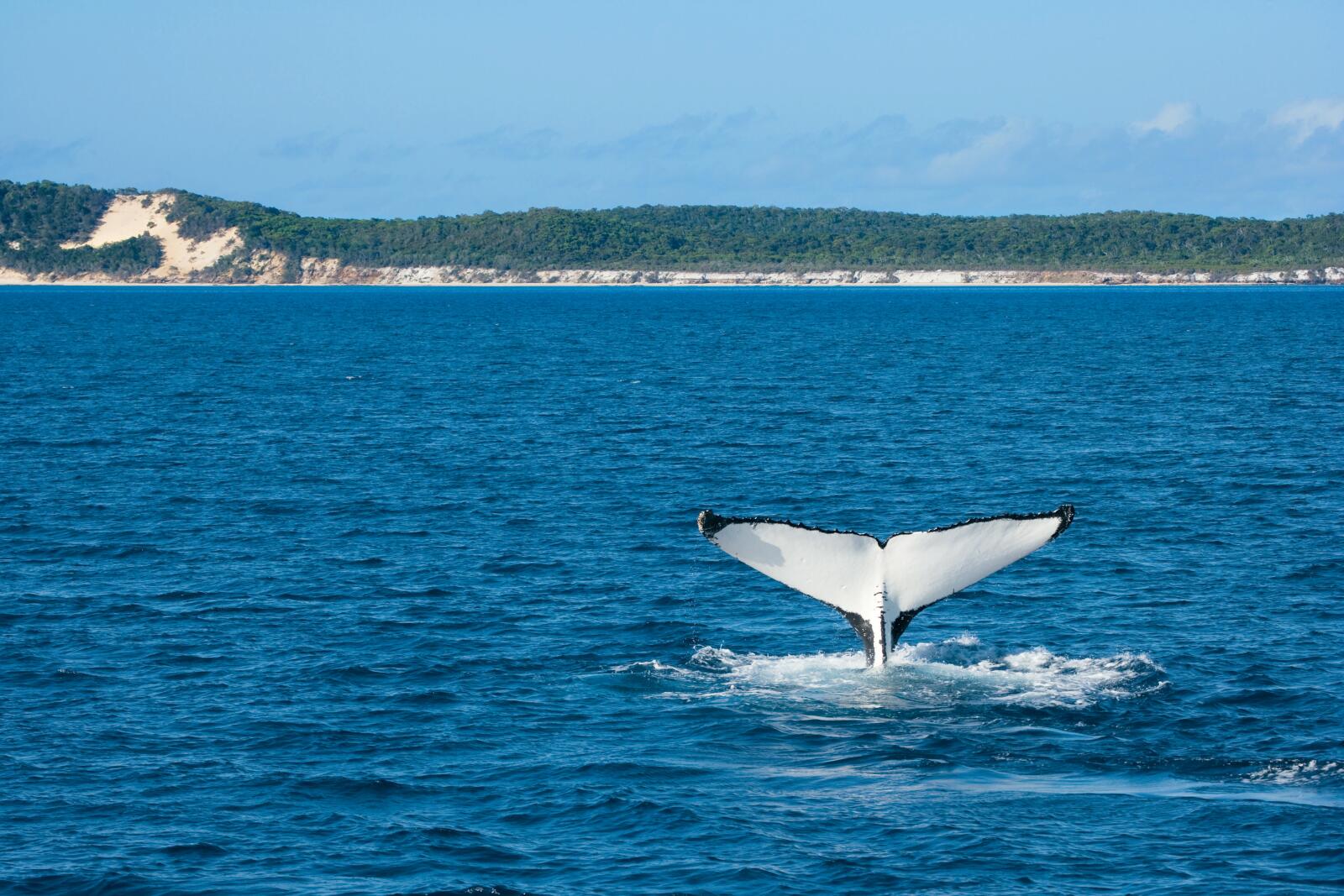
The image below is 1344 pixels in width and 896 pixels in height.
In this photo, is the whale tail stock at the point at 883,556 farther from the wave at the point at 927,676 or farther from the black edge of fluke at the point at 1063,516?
the wave at the point at 927,676

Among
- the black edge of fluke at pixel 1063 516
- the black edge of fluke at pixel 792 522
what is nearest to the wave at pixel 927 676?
the black edge of fluke at pixel 792 522

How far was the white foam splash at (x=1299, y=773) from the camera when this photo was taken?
1905cm

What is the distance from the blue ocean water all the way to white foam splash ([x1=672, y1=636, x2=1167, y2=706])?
0.09 metres

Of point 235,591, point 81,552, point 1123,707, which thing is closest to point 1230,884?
point 1123,707

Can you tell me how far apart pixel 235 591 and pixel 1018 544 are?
1737 centimetres

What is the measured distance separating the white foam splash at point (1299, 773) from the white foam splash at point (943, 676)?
318cm

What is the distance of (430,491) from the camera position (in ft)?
142

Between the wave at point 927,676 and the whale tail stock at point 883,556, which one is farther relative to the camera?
the wave at point 927,676

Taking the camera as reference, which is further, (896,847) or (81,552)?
(81,552)

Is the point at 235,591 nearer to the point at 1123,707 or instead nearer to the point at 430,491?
the point at 430,491

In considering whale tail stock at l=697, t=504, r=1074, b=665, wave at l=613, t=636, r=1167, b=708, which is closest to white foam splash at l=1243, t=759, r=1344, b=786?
wave at l=613, t=636, r=1167, b=708

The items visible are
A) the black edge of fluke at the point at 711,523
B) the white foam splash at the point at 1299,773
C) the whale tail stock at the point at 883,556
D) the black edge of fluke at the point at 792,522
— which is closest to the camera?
the black edge of fluke at the point at 711,523

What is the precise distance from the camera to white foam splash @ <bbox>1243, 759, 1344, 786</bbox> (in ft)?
62.5

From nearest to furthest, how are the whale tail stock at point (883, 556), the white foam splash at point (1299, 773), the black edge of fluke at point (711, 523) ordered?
the black edge of fluke at point (711, 523), the whale tail stock at point (883, 556), the white foam splash at point (1299, 773)
